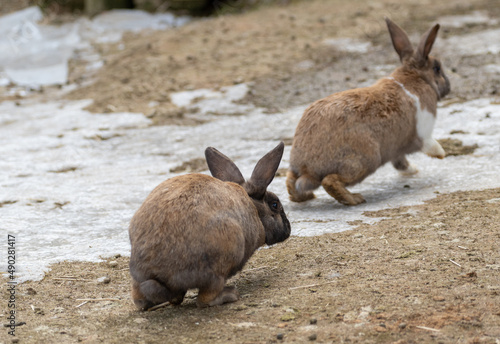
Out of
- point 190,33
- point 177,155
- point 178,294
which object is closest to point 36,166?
point 177,155

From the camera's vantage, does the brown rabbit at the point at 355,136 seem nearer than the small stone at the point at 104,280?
No

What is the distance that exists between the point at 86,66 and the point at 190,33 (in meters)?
1.99

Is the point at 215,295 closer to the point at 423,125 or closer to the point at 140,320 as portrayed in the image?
the point at 140,320

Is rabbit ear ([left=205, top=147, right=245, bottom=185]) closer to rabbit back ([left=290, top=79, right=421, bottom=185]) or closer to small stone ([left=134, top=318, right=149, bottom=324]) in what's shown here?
small stone ([left=134, top=318, right=149, bottom=324])

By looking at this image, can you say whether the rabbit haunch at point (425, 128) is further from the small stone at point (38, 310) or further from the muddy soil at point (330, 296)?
the small stone at point (38, 310)

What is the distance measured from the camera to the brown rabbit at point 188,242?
368 centimetres

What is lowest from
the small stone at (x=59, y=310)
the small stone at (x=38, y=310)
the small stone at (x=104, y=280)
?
the small stone at (x=104, y=280)

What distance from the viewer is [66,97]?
10.6 m

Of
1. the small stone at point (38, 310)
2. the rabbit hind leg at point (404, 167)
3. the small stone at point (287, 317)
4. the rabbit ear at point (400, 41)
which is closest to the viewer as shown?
the small stone at point (287, 317)

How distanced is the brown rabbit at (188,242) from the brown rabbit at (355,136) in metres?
1.76

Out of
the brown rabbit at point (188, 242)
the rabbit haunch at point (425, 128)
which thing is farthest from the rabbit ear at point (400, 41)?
the brown rabbit at point (188, 242)

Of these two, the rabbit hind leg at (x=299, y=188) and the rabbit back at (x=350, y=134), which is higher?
the rabbit back at (x=350, y=134)

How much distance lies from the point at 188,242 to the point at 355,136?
8.16 feet

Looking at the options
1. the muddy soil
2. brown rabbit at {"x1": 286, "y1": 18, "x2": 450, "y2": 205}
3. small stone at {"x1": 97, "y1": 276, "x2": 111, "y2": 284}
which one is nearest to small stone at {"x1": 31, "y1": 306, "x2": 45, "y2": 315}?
the muddy soil
